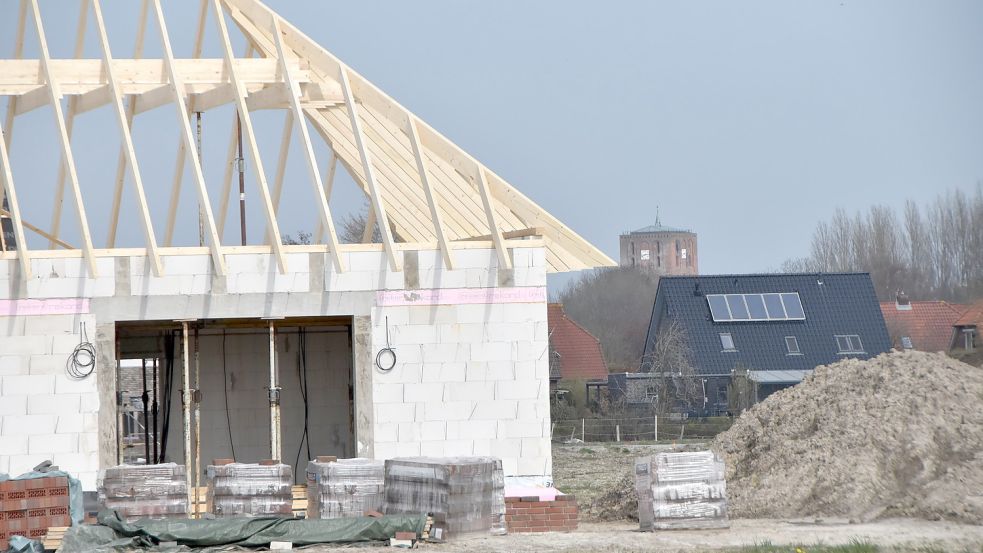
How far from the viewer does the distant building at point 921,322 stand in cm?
5038

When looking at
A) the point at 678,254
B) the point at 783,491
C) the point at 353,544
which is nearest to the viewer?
the point at 353,544

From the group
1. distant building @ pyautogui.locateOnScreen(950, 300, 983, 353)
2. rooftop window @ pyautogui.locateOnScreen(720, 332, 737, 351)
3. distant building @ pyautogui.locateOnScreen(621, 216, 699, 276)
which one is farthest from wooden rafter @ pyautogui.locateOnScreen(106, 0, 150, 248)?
distant building @ pyautogui.locateOnScreen(621, 216, 699, 276)

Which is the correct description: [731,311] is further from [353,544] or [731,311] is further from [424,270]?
[353,544]

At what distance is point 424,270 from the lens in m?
16.8

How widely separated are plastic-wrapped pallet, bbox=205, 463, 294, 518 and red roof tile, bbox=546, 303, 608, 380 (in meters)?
33.5

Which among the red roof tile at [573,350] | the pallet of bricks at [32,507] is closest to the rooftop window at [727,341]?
the red roof tile at [573,350]

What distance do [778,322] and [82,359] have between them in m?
29.9

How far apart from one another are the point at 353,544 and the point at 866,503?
614 cm

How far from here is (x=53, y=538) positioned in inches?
545

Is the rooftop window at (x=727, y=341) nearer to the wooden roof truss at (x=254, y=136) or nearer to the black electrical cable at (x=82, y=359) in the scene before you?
the wooden roof truss at (x=254, y=136)

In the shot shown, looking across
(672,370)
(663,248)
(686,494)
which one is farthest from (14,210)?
(663,248)

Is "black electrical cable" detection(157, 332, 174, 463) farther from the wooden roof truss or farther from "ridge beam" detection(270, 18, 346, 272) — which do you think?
"ridge beam" detection(270, 18, 346, 272)

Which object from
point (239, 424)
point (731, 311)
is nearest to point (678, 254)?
point (731, 311)

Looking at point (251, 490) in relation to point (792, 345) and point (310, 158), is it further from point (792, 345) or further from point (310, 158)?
point (792, 345)
